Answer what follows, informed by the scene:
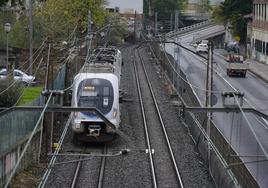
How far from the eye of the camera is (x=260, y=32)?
3024 inches

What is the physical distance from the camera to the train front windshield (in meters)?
29.3

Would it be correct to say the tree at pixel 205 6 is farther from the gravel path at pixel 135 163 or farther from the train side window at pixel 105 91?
the train side window at pixel 105 91

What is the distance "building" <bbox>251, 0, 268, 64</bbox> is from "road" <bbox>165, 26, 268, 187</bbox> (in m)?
4.21

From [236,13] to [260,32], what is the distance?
1311 centimetres

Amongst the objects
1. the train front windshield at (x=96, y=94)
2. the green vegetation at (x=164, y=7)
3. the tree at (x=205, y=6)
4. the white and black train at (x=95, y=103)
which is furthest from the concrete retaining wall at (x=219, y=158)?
the tree at (x=205, y=6)

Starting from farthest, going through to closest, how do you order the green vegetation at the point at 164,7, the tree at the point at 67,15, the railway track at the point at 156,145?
the green vegetation at the point at 164,7, the tree at the point at 67,15, the railway track at the point at 156,145

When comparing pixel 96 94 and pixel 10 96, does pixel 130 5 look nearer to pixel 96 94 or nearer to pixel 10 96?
pixel 96 94

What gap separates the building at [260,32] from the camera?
73375 millimetres

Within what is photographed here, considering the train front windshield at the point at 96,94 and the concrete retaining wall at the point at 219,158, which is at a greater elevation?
the train front windshield at the point at 96,94

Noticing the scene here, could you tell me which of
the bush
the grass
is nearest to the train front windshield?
the bush

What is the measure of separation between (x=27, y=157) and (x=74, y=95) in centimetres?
627

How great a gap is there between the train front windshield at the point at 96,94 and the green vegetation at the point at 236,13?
60763mm

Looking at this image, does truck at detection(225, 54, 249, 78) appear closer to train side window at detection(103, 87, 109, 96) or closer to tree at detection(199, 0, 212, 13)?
train side window at detection(103, 87, 109, 96)

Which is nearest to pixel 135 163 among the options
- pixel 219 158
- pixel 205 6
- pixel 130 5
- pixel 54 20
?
pixel 219 158
